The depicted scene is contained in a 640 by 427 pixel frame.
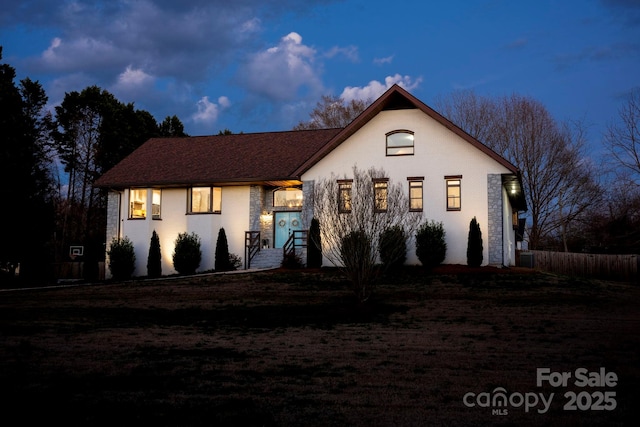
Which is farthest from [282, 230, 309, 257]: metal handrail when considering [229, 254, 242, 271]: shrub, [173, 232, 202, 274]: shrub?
[173, 232, 202, 274]: shrub

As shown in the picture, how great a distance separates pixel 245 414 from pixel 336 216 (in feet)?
33.8

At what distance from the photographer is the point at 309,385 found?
742cm

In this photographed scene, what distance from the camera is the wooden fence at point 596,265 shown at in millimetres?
29656

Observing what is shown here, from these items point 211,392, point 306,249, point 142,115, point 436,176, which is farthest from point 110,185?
point 211,392

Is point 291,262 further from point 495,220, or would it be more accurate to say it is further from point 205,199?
point 495,220

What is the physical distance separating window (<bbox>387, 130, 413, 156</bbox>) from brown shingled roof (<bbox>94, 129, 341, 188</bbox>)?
13.6ft

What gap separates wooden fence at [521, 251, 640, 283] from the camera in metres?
29.7

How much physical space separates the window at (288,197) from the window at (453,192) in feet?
23.6

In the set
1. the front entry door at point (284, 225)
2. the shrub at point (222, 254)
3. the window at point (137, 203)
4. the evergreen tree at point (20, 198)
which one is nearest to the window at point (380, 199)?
the front entry door at point (284, 225)

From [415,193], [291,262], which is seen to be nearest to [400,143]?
[415,193]

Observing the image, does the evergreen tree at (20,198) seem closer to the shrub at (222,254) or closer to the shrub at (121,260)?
the shrub at (121,260)

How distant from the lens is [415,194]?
25.0m

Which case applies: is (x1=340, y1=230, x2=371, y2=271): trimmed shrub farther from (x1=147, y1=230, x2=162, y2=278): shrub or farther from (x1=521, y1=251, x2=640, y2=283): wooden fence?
(x1=521, y1=251, x2=640, y2=283): wooden fence

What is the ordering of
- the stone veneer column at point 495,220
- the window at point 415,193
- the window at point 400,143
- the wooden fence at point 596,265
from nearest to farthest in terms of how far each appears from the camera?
the stone veneer column at point 495,220 < the window at point 415,193 < the window at point 400,143 < the wooden fence at point 596,265
